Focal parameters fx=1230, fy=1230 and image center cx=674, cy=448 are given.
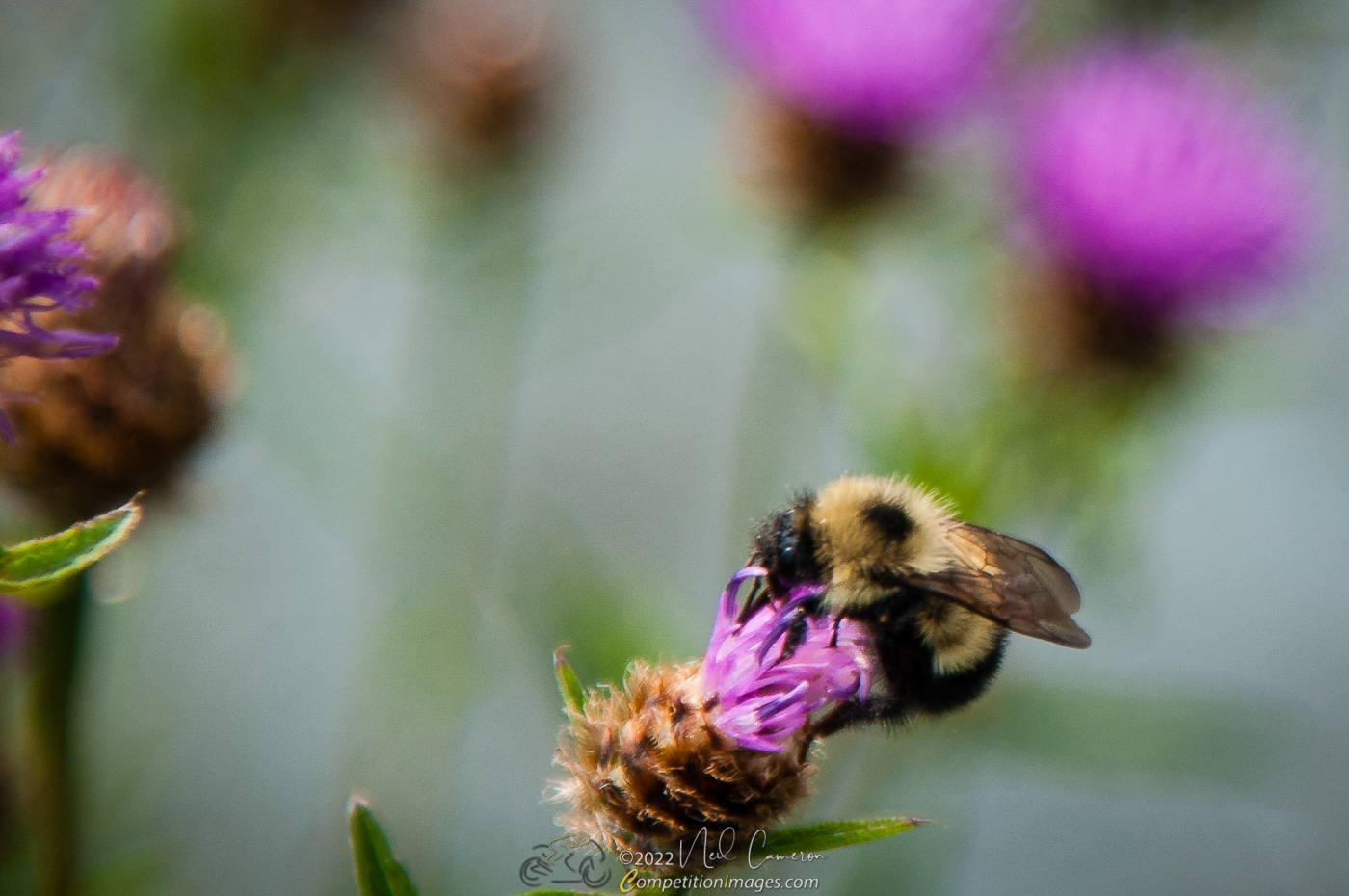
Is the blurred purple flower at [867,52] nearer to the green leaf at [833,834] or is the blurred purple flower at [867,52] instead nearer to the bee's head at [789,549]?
the bee's head at [789,549]

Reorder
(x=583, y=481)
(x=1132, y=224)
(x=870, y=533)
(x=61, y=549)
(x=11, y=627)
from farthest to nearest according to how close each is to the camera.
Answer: (x=583, y=481)
(x=1132, y=224)
(x=11, y=627)
(x=870, y=533)
(x=61, y=549)

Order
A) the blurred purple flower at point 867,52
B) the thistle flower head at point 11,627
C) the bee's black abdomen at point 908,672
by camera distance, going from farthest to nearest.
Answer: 1. the blurred purple flower at point 867,52
2. the thistle flower head at point 11,627
3. the bee's black abdomen at point 908,672

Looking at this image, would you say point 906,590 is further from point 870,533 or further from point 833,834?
point 833,834

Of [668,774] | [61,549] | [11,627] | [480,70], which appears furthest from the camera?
[480,70]

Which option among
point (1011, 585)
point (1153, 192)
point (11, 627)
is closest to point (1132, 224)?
point (1153, 192)

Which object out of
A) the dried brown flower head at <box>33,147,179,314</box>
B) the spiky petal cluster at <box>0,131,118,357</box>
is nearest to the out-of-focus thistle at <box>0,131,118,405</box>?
the spiky petal cluster at <box>0,131,118,357</box>

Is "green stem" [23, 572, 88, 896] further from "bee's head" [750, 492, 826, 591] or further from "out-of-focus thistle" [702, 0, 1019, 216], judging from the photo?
"out-of-focus thistle" [702, 0, 1019, 216]

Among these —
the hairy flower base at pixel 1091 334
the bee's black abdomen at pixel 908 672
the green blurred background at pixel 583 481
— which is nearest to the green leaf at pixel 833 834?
the bee's black abdomen at pixel 908 672
